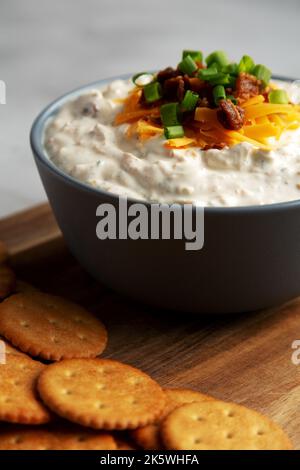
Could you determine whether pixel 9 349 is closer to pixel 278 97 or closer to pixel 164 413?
pixel 164 413

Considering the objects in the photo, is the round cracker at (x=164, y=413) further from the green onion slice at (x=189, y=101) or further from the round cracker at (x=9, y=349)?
the green onion slice at (x=189, y=101)

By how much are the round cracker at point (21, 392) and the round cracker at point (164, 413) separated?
31 centimetres

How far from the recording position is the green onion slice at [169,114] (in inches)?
130

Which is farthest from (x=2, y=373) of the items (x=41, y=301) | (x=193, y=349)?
(x=193, y=349)

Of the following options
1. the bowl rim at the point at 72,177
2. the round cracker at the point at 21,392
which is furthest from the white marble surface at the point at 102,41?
the round cracker at the point at 21,392

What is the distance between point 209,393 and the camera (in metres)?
3.01

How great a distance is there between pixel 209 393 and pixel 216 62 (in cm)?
148

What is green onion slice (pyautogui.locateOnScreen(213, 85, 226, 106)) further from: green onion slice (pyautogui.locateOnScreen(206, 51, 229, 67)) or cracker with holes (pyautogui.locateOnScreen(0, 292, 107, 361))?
cracker with holes (pyautogui.locateOnScreen(0, 292, 107, 361))

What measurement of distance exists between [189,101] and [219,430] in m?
1.33

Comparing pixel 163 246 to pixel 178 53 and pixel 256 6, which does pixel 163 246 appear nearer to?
pixel 178 53

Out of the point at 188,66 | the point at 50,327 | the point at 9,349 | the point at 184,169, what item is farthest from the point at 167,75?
Answer: the point at 9,349

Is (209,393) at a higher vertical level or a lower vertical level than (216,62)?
lower

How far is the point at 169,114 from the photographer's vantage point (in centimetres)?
331

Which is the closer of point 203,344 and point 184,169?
point 184,169
